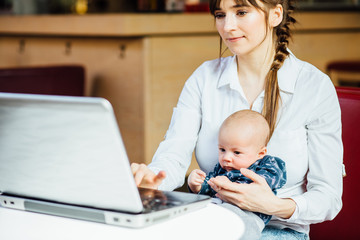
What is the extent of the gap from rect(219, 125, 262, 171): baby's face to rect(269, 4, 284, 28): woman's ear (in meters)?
0.38

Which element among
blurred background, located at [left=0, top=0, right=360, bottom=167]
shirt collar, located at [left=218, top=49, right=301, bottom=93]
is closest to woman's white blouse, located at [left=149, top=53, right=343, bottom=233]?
shirt collar, located at [left=218, top=49, right=301, bottom=93]

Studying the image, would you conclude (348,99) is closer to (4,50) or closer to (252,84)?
(252,84)

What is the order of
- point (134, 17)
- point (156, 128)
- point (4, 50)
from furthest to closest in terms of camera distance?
point (4, 50)
point (156, 128)
point (134, 17)

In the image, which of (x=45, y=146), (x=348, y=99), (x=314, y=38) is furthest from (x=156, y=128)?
(x=45, y=146)

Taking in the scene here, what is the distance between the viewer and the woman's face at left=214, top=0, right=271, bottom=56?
1512 mm

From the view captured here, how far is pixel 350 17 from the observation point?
403 cm

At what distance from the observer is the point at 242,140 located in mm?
1408

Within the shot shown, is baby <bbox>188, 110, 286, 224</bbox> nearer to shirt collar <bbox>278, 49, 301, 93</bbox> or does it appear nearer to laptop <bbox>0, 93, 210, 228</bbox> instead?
shirt collar <bbox>278, 49, 301, 93</bbox>

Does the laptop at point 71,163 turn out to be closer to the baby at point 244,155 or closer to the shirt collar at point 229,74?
the baby at point 244,155

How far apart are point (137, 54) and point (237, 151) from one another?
1.91 m

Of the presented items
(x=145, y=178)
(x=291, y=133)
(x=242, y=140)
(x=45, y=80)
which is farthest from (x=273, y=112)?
(x=45, y=80)

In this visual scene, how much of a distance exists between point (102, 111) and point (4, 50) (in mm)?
3680

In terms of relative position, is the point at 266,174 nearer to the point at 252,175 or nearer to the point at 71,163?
the point at 252,175

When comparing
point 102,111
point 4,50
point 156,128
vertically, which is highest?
point 102,111
